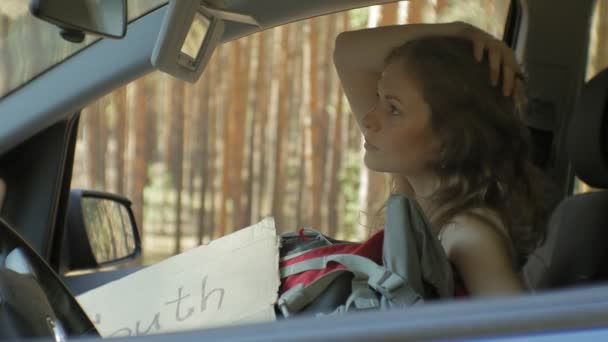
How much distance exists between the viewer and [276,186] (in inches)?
224

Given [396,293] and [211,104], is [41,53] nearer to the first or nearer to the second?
[396,293]

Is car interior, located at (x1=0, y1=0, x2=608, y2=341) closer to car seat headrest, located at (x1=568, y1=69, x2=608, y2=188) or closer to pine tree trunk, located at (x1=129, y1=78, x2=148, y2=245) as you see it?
car seat headrest, located at (x1=568, y1=69, x2=608, y2=188)

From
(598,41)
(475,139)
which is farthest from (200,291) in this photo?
(598,41)

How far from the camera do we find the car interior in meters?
1.47

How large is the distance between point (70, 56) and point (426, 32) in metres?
0.68

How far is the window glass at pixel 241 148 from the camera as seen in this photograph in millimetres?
5422

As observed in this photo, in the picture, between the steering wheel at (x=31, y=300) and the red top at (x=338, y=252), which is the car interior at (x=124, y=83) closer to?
the steering wheel at (x=31, y=300)

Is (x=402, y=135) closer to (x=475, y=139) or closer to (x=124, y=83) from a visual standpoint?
(x=475, y=139)

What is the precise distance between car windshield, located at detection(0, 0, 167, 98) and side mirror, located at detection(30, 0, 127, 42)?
29 cm

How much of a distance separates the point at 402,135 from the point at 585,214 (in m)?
0.36

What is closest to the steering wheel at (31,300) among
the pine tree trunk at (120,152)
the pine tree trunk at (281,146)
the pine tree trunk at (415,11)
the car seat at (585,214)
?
the car seat at (585,214)

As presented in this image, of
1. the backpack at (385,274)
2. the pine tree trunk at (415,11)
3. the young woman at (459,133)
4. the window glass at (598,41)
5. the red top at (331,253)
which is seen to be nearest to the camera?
the backpack at (385,274)

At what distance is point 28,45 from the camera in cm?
201

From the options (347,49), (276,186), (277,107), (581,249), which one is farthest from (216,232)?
(581,249)
